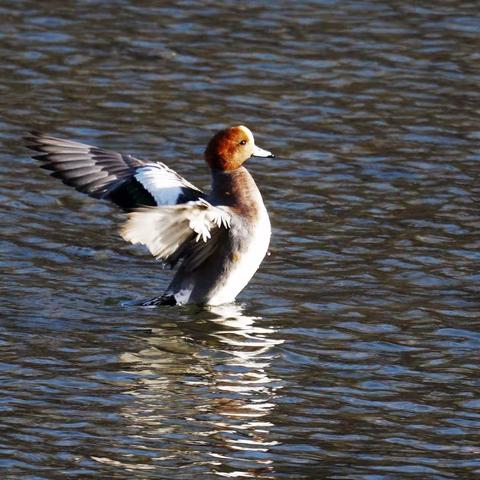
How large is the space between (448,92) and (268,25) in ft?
7.76

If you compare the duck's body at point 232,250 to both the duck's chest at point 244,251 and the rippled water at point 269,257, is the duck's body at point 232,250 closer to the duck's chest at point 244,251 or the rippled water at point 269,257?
the duck's chest at point 244,251

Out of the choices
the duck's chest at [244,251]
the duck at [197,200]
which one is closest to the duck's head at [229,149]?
the duck at [197,200]

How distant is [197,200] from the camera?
812 centimetres

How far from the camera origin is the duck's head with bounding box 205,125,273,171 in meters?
8.80

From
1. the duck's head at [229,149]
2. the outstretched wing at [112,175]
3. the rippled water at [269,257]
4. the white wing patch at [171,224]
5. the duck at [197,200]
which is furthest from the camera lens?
the duck's head at [229,149]

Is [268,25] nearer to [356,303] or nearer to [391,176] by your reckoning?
[391,176]

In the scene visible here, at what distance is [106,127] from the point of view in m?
11.8

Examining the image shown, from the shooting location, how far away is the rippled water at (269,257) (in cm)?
657

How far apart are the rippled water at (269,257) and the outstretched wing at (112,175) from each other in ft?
2.02

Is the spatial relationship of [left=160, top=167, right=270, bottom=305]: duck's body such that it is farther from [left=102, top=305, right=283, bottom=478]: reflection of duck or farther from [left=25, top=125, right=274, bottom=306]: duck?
[left=102, top=305, right=283, bottom=478]: reflection of duck

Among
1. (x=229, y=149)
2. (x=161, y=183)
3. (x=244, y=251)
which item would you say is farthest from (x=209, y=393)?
(x=229, y=149)

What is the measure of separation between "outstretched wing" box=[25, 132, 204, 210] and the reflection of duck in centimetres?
74

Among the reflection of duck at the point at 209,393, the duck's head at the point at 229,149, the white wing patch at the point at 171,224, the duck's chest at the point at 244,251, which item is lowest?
the reflection of duck at the point at 209,393

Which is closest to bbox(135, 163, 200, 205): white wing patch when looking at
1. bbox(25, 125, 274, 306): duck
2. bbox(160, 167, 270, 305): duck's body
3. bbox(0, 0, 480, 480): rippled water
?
bbox(25, 125, 274, 306): duck
